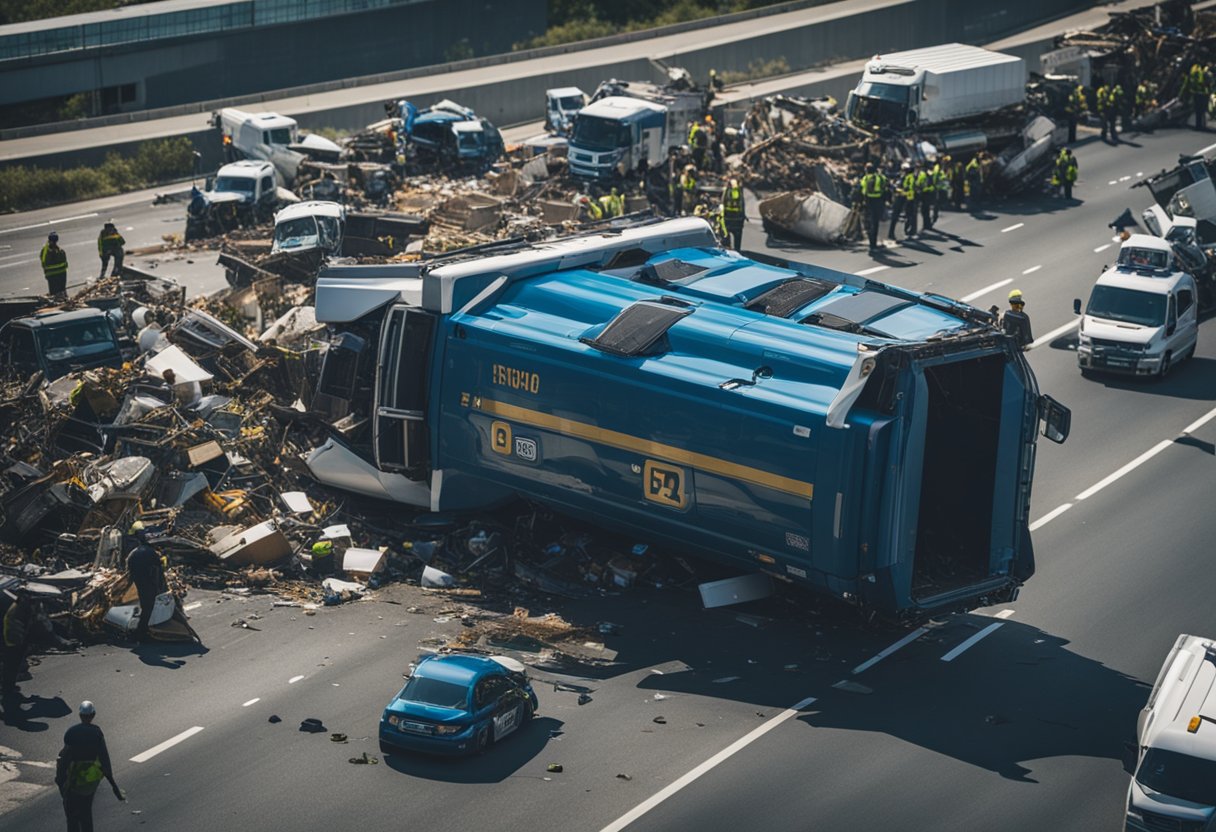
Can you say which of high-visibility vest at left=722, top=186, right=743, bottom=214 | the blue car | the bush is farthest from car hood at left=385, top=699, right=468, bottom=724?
the bush

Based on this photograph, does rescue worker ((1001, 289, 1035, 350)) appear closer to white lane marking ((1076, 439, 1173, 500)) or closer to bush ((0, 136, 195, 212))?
white lane marking ((1076, 439, 1173, 500))

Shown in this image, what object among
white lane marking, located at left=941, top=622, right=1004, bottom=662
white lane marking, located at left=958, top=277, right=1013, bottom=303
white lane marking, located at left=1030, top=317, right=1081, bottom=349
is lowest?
white lane marking, located at left=941, top=622, right=1004, bottom=662

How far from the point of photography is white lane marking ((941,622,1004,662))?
2019 centimetres

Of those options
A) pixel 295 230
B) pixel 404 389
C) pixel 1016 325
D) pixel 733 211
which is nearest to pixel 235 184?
pixel 295 230

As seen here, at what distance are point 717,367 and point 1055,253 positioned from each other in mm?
21906

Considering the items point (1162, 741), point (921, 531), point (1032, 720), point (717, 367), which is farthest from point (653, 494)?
point (1162, 741)

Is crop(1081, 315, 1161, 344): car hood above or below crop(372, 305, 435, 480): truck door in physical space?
below

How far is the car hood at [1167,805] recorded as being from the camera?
14719mm

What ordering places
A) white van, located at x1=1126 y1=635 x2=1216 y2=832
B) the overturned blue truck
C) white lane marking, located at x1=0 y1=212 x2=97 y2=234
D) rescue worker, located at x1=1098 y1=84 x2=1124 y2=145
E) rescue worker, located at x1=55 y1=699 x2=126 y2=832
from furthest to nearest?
rescue worker, located at x1=1098 y1=84 x2=1124 y2=145 < white lane marking, located at x1=0 y1=212 x2=97 y2=234 < the overturned blue truck < rescue worker, located at x1=55 y1=699 x2=126 y2=832 < white van, located at x1=1126 y1=635 x2=1216 y2=832

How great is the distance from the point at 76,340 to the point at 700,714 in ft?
50.1

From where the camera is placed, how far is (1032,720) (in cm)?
1845

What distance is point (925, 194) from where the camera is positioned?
40.1 m

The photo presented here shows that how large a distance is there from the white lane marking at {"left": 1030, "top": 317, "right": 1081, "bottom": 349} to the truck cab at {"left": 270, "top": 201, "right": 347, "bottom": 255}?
1563cm

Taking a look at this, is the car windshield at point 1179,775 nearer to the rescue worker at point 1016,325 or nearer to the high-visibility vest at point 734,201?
the rescue worker at point 1016,325
